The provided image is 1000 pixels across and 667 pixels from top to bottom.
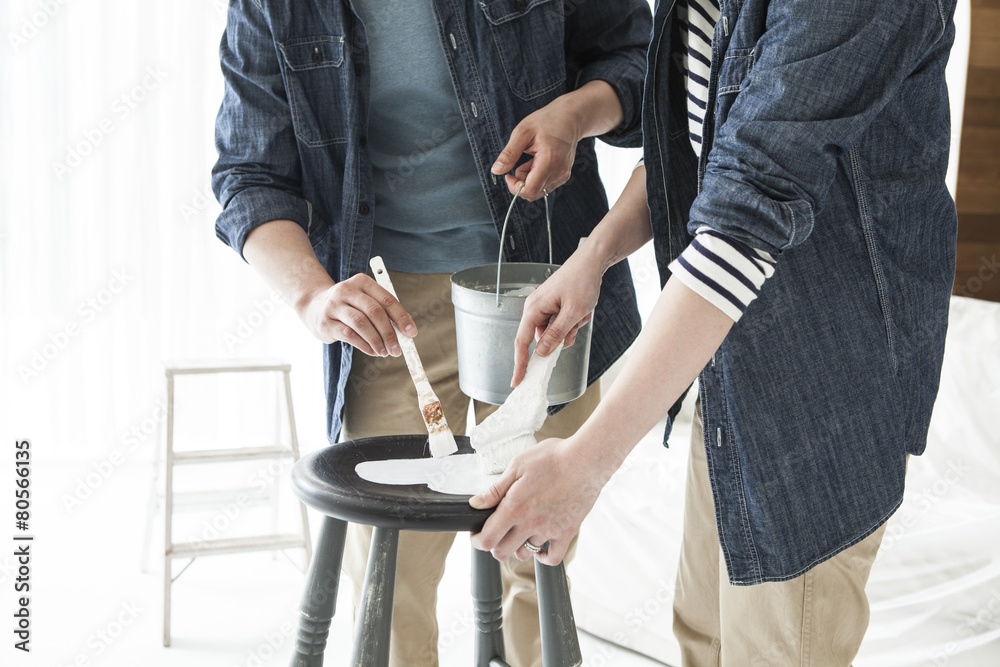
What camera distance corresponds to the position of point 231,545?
205 centimetres

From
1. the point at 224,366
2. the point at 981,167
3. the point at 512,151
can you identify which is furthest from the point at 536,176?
the point at 981,167

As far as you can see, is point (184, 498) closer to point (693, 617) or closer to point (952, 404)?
point (693, 617)

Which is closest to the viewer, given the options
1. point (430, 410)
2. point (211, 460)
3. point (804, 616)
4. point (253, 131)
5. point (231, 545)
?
point (804, 616)

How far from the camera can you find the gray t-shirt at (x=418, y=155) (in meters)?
1.11

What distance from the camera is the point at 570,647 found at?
0.88 m

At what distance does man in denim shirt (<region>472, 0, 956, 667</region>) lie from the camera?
660 mm

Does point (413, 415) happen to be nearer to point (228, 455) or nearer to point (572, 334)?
point (572, 334)

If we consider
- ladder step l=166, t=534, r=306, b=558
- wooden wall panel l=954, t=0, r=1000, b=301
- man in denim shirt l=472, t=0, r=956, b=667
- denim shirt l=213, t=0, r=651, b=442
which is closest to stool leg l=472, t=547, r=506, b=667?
man in denim shirt l=472, t=0, r=956, b=667

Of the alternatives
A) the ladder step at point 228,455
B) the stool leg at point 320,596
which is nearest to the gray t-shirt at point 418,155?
the stool leg at point 320,596

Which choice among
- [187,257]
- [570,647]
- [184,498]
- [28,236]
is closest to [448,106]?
[570,647]

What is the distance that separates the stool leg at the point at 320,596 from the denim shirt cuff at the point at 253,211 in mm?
426

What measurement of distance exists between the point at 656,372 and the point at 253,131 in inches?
27.3

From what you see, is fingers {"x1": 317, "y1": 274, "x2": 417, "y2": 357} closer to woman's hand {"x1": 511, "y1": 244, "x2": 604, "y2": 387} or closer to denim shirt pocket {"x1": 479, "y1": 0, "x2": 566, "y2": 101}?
woman's hand {"x1": 511, "y1": 244, "x2": 604, "y2": 387}

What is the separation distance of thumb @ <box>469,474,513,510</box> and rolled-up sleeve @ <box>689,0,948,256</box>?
0.94 ft
